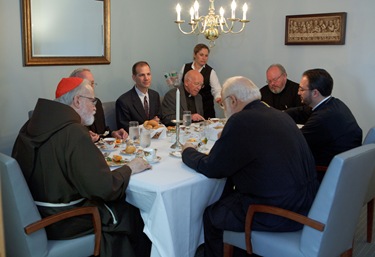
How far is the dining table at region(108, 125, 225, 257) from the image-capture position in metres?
2.08

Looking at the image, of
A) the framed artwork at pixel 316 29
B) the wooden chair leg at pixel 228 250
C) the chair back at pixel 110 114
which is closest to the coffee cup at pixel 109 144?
the wooden chair leg at pixel 228 250

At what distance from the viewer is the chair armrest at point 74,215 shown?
6.22 ft

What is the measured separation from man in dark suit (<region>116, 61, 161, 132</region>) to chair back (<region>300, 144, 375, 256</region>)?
2.07 m

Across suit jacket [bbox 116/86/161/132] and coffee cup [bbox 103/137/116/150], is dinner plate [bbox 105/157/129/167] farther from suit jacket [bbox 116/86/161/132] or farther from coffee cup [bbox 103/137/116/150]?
suit jacket [bbox 116/86/161/132]

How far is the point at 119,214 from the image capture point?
2.21m

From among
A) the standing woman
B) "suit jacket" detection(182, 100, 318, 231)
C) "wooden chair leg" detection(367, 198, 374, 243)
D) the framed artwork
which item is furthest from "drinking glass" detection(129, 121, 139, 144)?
the framed artwork

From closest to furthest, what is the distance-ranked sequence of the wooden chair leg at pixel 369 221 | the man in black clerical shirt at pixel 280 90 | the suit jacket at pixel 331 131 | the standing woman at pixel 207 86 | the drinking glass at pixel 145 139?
the drinking glass at pixel 145 139 < the suit jacket at pixel 331 131 < the wooden chair leg at pixel 369 221 < the man in black clerical shirt at pixel 280 90 < the standing woman at pixel 207 86

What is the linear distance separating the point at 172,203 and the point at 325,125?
1325mm

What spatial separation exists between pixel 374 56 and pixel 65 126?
11.1ft

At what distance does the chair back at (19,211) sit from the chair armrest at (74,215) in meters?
0.04

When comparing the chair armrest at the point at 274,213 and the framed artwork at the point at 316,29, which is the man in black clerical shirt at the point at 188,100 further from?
the chair armrest at the point at 274,213

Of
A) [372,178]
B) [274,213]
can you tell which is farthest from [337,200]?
[372,178]

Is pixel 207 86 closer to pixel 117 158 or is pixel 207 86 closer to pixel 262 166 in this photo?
pixel 117 158

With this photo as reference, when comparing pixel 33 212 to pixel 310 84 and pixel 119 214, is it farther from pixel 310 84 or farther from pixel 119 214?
pixel 310 84
